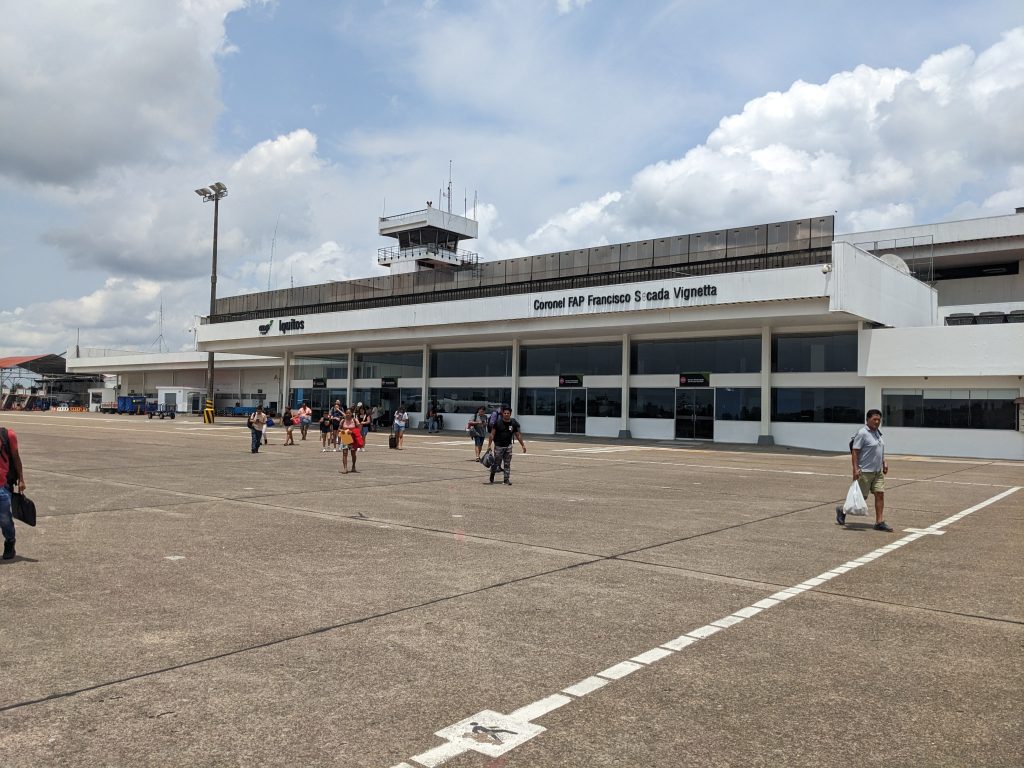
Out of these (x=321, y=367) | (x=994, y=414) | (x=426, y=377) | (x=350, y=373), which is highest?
(x=321, y=367)

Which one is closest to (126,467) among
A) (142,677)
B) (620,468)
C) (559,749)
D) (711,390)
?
(620,468)

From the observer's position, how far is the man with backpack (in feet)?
26.0

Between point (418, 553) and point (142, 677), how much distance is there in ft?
14.0

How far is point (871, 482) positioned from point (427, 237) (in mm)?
61579

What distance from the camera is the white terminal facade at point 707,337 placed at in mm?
30172

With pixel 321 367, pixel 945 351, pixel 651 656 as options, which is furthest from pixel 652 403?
pixel 651 656

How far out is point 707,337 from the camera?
3703 cm

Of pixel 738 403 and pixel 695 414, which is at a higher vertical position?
pixel 738 403

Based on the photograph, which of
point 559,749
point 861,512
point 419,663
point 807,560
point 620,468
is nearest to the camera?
point 559,749

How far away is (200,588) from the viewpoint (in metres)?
6.93

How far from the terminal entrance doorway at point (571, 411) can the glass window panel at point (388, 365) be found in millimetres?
10943

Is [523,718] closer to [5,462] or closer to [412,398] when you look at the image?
[5,462]

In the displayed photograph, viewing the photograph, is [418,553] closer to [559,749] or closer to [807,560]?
[807,560]

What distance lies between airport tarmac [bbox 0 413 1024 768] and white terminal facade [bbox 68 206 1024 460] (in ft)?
64.7
